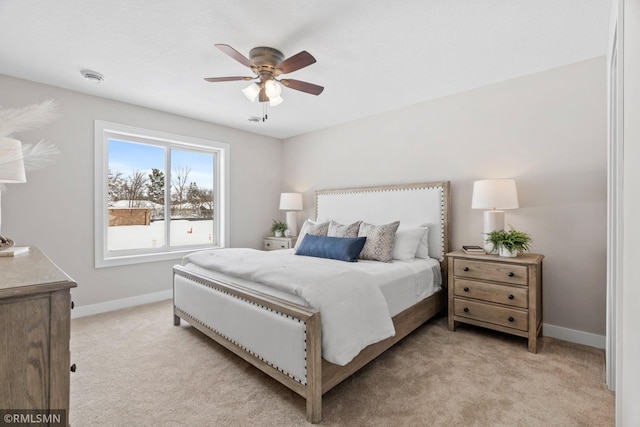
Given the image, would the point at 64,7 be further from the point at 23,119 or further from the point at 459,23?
the point at 459,23

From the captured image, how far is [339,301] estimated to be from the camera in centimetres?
183

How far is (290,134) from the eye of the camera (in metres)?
5.02

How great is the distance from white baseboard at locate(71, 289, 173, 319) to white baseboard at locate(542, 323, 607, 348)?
4341 millimetres

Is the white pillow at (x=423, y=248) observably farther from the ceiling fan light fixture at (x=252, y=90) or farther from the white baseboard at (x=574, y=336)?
the ceiling fan light fixture at (x=252, y=90)

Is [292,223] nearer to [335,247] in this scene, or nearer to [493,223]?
[335,247]

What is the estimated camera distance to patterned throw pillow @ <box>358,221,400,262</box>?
3.00 m

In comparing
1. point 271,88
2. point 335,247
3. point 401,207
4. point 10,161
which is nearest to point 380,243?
point 335,247

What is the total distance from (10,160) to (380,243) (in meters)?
2.75

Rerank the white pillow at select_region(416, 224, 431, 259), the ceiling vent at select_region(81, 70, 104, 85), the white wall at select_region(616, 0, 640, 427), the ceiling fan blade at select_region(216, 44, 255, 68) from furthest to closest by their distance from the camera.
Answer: the white pillow at select_region(416, 224, 431, 259) → the ceiling vent at select_region(81, 70, 104, 85) → the ceiling fan blade at select_region(216, 44, 255, 68) → the white wall at select_region(616, 0, 640, 427)

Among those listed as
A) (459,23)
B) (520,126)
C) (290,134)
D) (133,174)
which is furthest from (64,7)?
(520,126)

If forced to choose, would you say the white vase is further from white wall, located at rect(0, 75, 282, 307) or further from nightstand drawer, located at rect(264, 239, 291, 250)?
white wall, located at rect(0, 75, 282, 307)

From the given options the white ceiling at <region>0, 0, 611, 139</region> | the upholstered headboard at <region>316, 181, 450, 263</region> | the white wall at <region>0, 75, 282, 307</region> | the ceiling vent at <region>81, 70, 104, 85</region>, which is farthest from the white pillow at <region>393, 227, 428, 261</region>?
the ceiling vent at <region>81, 70, 104, 85</region>

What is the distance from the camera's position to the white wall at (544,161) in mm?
2553

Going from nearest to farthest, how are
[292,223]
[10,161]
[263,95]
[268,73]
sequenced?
[10,161], [268,73], [263,95], [292,223]
